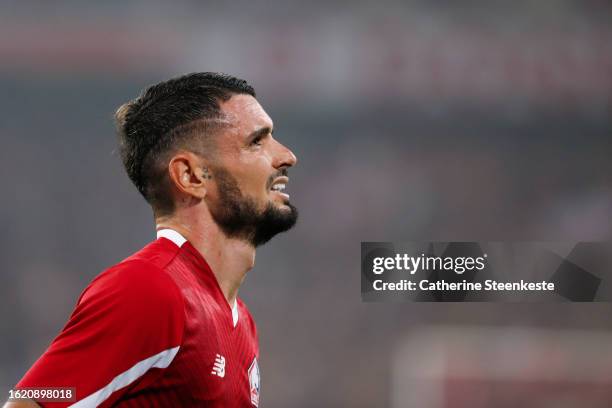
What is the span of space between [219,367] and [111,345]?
245mm

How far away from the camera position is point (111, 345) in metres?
1.21

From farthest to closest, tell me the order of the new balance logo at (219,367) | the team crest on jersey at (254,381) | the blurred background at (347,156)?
the blurred background at (347,156), the team crest on jersey at (254,381), the new balance logo at (219,367)

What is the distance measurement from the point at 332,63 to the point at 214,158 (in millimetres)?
3175

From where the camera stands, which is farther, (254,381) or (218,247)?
(254,381)

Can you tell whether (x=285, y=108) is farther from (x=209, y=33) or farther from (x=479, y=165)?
(x=479, y=165)

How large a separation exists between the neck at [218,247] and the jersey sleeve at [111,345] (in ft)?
0.90

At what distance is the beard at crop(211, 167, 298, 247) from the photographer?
1.54 m

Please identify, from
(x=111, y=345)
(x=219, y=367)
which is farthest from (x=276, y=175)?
(x=111, y=345)

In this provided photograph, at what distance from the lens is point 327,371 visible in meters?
4.34

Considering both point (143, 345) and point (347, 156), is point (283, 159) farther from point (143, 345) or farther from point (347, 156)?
point (347, 156)

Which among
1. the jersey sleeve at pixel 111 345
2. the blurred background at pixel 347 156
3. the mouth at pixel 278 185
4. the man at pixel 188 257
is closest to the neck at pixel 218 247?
the man at pixel 188 257

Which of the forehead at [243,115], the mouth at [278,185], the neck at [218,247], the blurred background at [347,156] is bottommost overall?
the neck at [218,247]

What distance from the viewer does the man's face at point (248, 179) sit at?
1537mm

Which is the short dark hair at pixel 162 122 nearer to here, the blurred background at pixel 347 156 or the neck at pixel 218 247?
the neck at pixel 218 247
